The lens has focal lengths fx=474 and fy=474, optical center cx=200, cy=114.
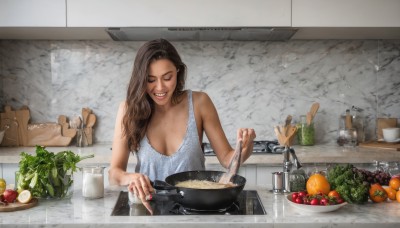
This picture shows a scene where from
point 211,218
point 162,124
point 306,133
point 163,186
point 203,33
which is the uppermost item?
point 203,33

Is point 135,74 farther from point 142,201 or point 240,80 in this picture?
point 240,80

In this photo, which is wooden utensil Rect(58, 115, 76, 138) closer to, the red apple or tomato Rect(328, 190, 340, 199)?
the red apple

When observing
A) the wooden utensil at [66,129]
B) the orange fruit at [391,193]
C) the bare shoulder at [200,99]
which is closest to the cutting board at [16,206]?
the bare shoulder at [200,99]

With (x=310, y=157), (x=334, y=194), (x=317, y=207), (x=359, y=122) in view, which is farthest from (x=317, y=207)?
(x=359, y=122)

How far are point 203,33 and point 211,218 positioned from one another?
193 cm

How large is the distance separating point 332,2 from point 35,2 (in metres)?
1.97

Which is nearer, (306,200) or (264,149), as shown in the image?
(306,200)

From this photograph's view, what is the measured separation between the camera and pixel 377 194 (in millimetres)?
1850

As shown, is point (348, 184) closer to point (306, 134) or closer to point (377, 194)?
point (377, 194)

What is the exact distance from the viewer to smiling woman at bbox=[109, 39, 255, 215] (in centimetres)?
209

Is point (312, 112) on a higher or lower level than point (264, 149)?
higher

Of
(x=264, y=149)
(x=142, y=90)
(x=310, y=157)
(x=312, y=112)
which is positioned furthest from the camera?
(x=312, y=112)

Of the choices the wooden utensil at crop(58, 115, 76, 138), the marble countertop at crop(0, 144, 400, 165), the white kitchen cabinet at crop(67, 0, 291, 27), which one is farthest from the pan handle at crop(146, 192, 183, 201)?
the wooden utensil at crop(58, 115, 76, 138)

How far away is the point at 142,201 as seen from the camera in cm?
173
